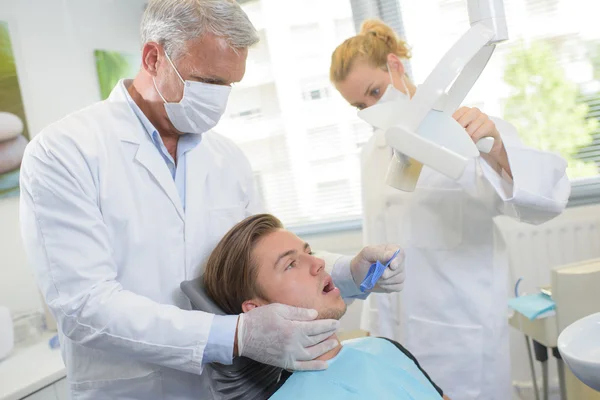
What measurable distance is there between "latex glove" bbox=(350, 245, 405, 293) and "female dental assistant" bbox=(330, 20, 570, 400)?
322 millimetres

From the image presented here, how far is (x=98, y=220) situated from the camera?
4.02 feet

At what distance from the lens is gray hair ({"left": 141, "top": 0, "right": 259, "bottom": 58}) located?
4.25 feet

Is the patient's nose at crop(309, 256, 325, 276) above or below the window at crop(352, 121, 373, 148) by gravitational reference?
below

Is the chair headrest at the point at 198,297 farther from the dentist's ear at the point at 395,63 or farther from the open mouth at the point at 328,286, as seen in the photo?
the dentist's ear at the point at 395,63

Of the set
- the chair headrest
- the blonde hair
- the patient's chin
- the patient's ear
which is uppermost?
the blonde hair

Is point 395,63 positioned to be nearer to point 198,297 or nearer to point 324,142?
point 198,297

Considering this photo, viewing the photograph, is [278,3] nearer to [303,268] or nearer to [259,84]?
[259,84]

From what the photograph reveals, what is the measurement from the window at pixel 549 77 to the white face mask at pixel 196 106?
179 centimetres

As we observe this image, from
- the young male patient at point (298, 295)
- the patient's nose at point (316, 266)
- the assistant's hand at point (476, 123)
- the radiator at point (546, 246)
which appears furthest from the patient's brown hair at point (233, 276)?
the radiator at point (546, 246)

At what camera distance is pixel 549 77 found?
2.70 metres

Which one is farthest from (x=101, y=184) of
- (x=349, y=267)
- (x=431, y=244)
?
(x=431, y=244)

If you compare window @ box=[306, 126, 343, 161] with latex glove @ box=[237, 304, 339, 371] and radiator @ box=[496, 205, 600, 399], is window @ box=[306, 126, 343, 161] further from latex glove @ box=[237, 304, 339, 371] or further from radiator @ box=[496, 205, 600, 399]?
latex glove @ box=[237, 304, 339, 371]

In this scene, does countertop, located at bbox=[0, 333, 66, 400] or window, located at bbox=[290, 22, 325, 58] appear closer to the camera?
countertop, located at bbox=[0, 333, 66, 400]

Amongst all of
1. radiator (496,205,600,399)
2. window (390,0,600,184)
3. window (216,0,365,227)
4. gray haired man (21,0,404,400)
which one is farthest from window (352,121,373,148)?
gray haired man (21,0,404,400)
